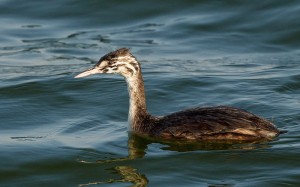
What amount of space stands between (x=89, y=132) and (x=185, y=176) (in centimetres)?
251

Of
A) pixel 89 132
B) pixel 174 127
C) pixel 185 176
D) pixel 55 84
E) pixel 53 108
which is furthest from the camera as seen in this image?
pixel 55 84

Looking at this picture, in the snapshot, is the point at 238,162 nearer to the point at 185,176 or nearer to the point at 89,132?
the point at 185,176

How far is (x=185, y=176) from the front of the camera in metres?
12.0

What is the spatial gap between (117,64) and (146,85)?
342cm

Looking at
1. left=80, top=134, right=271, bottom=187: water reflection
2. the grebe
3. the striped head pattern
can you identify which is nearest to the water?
left=80, top=134, right=271, bottom=187: water reflection

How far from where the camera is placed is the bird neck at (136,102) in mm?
13797

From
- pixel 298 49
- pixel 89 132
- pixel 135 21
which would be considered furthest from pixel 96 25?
pixel 89 132

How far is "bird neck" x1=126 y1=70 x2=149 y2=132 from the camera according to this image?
13797 millimetres

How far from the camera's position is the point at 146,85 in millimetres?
16953

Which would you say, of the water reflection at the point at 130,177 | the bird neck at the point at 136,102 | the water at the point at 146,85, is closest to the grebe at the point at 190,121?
the bird neck at the point at 136,102

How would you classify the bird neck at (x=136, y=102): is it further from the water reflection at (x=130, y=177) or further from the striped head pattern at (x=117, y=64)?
the water reflection at (x=130, y=177)

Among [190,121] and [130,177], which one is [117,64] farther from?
[130,177]

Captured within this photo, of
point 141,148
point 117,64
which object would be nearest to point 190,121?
point 141,148

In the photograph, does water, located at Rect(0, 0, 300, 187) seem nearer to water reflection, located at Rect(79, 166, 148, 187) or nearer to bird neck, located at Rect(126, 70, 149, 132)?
water reflection, located at Rect(79, 166, 148, 187)
